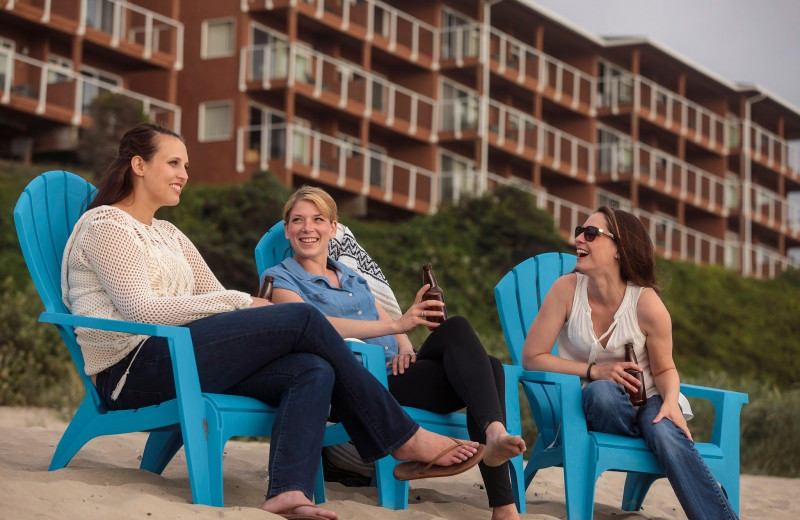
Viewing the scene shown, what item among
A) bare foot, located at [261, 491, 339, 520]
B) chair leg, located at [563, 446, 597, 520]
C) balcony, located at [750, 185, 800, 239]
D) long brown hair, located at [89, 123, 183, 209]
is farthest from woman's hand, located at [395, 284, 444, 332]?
balcony, located at [750, 185, 800, 239]

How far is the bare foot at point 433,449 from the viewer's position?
3.89 metres

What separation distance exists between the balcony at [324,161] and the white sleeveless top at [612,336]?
16826 mm

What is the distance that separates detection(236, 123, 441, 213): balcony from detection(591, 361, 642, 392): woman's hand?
17.0 meters

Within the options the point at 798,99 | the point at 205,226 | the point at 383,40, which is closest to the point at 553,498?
the point at 205,226

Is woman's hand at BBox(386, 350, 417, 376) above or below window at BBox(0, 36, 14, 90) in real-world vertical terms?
below

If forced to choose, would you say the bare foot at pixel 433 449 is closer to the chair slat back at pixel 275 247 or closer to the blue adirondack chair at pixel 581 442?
the blue adirondack chair at pixel 581 442

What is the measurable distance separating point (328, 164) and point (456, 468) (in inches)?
731

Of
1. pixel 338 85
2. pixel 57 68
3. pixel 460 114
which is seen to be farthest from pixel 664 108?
pixel 57 68

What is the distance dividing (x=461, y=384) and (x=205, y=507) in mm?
1023

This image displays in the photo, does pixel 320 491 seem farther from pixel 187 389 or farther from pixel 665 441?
pixel 665 441

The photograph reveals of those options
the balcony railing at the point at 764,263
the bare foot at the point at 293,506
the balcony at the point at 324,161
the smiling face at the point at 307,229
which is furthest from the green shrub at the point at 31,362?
the balcony railing at the point at 764,263

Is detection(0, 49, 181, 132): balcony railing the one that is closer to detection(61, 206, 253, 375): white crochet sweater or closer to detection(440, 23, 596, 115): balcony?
detection(440, 23, 596, 115): balcony

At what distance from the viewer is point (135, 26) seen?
21531mm

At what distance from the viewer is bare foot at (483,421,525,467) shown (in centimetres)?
386
